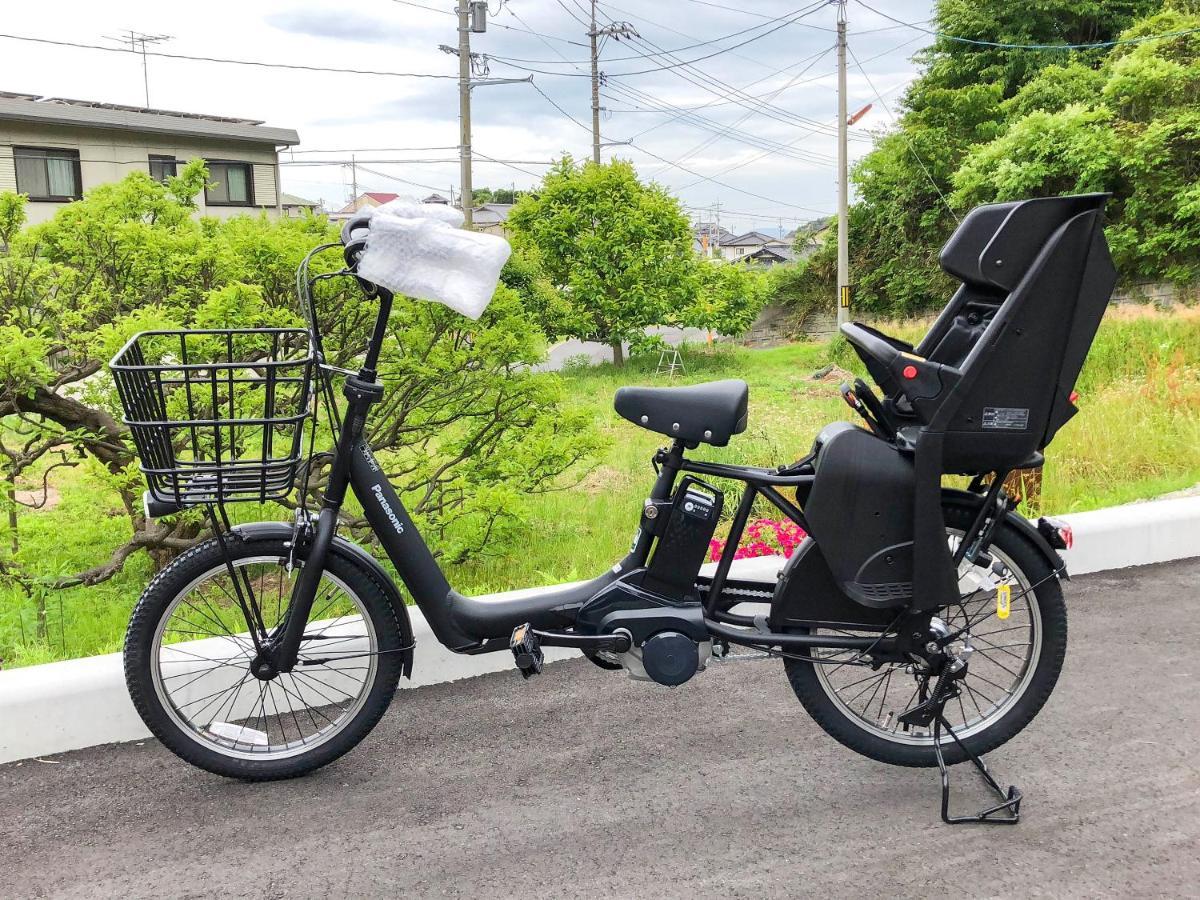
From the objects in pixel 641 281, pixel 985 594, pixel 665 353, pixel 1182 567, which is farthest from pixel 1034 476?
pixel 665 353

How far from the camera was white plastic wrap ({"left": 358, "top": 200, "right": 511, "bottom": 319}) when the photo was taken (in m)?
2.86

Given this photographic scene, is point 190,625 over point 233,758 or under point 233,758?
over

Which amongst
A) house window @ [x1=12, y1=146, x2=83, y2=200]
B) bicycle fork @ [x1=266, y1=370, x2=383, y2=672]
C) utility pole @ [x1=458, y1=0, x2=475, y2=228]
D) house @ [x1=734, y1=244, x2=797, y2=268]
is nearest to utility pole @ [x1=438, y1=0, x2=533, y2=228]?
utility pole @ [x1=458, y1=0, x2=475, y2=228]

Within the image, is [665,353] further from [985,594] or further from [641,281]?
[985,594]

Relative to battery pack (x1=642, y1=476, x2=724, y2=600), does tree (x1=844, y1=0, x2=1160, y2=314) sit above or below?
above

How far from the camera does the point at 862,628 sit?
3.05 metres

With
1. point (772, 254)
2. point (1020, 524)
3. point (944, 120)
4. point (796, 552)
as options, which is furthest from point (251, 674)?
point (772, 254)

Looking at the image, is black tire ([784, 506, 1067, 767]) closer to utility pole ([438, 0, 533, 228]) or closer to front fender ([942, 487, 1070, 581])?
front fender ([942, 487, 1070, 581])

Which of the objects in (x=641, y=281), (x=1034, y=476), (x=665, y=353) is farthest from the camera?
(x=665, y=353)

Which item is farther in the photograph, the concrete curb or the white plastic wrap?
the concrete curb

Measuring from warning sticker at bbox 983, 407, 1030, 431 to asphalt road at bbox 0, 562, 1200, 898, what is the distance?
1.11 meters

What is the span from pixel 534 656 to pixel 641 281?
18652 mm

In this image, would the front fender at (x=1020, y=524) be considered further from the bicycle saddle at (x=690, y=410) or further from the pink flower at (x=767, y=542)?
the pink flower at (x=767, y=542)

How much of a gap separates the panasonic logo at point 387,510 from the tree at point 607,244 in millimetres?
17074
